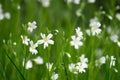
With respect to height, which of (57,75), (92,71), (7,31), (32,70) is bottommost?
(57,75)

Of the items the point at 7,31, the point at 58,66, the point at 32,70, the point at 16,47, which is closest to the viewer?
the point at 58,66

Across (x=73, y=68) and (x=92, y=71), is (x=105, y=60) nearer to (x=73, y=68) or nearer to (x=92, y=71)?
(x=92, y=71)

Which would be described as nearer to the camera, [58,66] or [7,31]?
[58,66]

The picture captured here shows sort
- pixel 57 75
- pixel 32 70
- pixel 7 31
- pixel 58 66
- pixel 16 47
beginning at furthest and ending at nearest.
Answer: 1. pixel 7 31
2. pixel 32 70
3. pixel 16 47
4. pixel 58 66
5. pixel 57 75

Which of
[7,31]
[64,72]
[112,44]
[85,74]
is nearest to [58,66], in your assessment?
[64,72]

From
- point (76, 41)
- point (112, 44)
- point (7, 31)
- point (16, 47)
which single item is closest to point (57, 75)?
point (76, 41)

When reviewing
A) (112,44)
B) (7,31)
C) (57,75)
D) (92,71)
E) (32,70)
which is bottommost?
(57,75)

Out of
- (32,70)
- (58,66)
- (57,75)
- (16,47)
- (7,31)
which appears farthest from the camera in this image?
(7,31)

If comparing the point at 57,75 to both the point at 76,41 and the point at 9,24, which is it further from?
the point at 9,24

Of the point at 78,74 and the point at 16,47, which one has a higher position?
the point at 16,47
